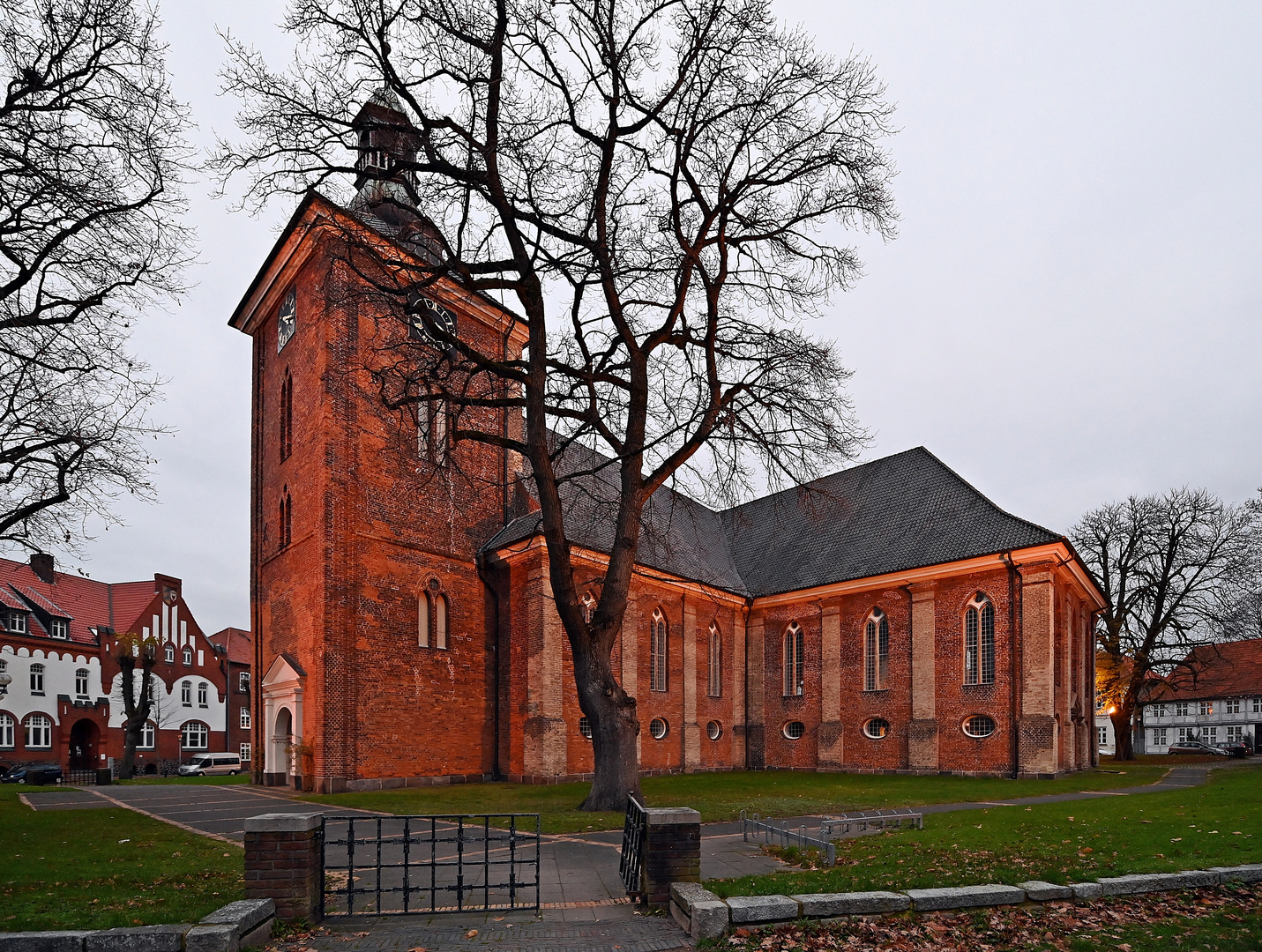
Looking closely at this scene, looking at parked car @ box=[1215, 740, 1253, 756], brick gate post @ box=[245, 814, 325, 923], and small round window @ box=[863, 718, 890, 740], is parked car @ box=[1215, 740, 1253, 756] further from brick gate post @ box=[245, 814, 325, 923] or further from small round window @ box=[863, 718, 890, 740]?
brick gate post @ box=[245, 814, 325, 923]

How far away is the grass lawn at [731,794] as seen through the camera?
1595 cm

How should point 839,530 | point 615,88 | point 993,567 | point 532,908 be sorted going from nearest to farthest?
1. point 532,908
2. point 615,88
3. point 993,567
4. point 839,530

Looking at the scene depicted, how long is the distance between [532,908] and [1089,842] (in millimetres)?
7113

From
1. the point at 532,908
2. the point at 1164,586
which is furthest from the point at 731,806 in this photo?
the point at 1164,586

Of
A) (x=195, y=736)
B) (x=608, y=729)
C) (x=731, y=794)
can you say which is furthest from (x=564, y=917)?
(x=195, y=736)

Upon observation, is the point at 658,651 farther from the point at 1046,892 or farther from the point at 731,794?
the point at 1046,892

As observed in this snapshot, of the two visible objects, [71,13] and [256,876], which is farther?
[71,13]

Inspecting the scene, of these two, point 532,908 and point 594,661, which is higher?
point 594,661

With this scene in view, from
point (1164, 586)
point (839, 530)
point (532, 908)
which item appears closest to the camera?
point (532, 908)

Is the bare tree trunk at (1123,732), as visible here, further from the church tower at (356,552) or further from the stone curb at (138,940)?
the stone curb at (138,940)

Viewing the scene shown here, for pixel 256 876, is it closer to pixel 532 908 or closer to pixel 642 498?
pixel 532 908

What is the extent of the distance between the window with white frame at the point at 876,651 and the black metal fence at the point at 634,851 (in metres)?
22.4

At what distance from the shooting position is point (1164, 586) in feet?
127

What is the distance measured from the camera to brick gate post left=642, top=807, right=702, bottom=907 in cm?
777
